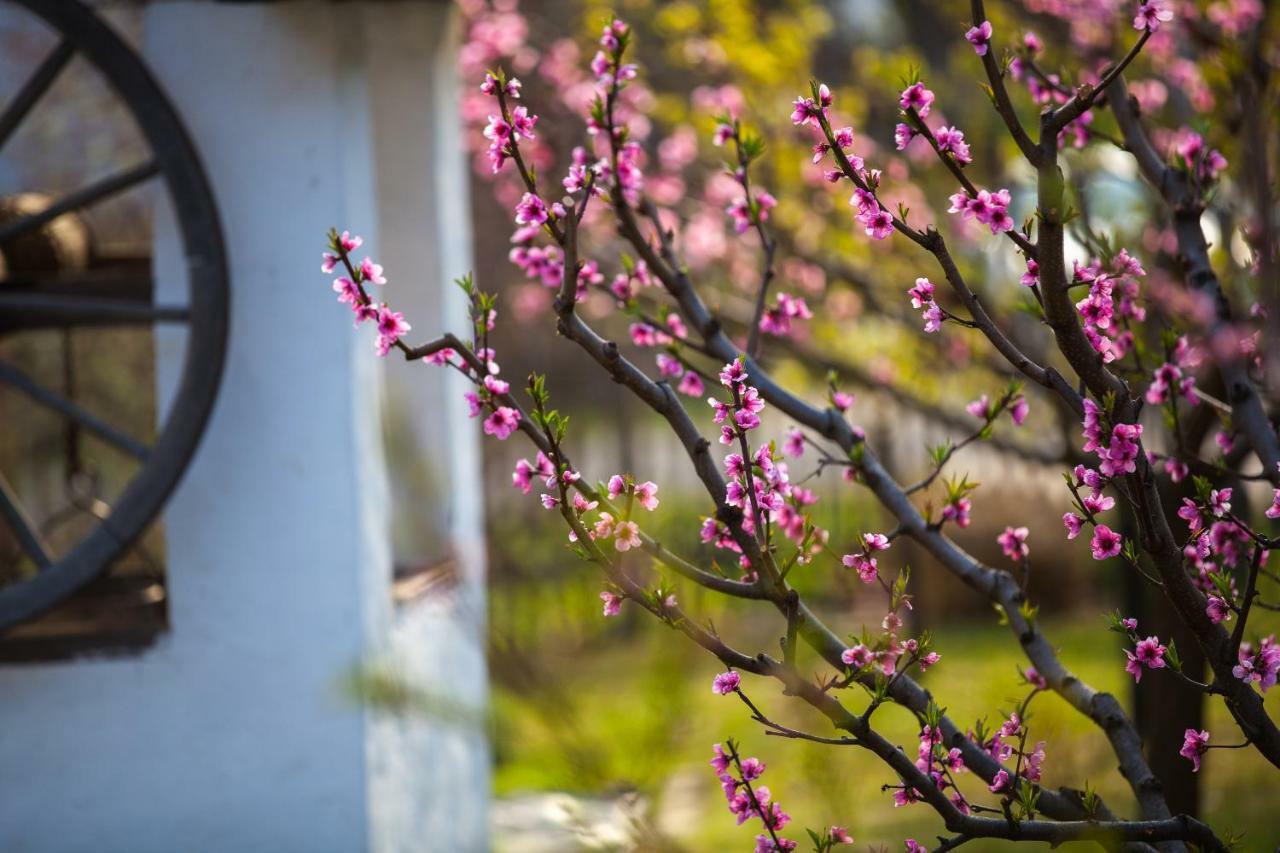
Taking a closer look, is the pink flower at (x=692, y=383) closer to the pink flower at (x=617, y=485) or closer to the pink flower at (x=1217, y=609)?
the pink flower at (x=617, y=485)

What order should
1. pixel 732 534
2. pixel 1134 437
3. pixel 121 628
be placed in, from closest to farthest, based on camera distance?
pixel 1134 437 < pixel 732 534 < pixel 121 628

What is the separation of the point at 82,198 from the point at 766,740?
14.8ft

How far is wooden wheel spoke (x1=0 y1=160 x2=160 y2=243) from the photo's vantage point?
116 inches

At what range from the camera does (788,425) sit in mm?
4855

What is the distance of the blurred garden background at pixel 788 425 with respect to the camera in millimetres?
2033

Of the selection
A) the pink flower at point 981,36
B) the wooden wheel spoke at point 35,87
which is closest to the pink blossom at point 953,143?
the pink flower at point 981,36

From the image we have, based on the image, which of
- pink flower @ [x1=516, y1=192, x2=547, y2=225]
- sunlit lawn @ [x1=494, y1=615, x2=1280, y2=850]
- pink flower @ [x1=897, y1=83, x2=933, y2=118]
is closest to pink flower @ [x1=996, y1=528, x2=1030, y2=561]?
sunlit lawn @ [x1=494, y1=615, x2=1280, y2=850]

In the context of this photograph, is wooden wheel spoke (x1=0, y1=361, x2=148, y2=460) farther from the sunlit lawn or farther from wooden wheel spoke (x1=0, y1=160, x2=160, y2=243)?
the sunlit lawn

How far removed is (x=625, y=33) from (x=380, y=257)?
7.92ft

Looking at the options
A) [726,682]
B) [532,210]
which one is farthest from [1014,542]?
[532,210]

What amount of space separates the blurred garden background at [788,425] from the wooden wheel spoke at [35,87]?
1490 millimetres

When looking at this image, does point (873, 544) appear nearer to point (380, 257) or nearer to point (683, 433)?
point (683, 433)

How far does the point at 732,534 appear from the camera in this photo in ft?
6.21

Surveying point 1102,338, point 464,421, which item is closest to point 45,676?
point 464,421
